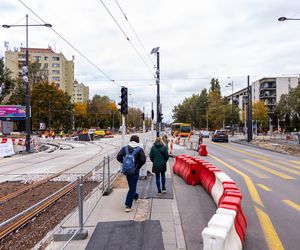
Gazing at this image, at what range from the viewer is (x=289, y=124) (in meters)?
97.6

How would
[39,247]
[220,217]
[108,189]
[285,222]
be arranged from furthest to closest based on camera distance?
[108,189] < [285,222] < [39,247] < [220,217]

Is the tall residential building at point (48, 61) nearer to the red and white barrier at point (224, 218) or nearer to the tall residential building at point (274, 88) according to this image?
the tall residential building at point (274, 88)

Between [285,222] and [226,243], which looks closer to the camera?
[226,243]

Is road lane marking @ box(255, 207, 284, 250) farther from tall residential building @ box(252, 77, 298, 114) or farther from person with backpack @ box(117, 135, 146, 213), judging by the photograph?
tall residential building @ box(252, 77, 298, 114)

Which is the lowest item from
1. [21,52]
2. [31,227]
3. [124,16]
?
[31,227]

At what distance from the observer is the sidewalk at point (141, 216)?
19.5 ft

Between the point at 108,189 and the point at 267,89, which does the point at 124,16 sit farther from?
the point at 267,89

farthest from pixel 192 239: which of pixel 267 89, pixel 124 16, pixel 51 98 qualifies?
pixel 267 89

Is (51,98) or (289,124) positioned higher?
(51,98)

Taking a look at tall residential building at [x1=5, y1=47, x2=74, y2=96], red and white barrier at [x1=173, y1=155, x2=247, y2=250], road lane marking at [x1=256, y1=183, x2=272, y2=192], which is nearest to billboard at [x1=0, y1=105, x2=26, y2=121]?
tall residential building at [x1=5, y1=47, x2=74, y2=96]

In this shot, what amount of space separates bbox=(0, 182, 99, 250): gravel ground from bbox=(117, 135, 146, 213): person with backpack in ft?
4.40

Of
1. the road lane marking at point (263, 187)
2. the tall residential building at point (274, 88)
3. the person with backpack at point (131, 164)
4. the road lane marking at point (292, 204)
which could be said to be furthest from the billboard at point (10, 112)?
the tall residential building at point (274, 88)

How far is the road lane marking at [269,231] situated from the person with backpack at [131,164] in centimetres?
281

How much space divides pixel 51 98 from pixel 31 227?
74299mm
